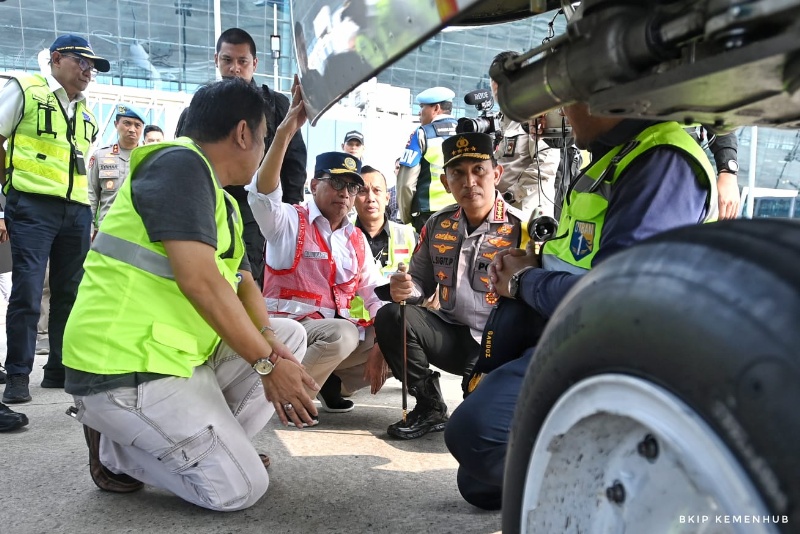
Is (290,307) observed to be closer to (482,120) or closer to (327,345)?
(327,345)

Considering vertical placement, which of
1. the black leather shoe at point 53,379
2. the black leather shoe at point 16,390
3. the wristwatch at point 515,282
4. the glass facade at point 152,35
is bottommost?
the black leather shoe at point 53,379

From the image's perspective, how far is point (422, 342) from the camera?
2801mm

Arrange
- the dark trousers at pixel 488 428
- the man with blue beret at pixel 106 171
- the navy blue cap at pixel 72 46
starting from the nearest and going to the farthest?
the dark trousers at pixel 488 428 → the navy blue cap at pixel 72 46 → the man with blue beret at pixel 106 171

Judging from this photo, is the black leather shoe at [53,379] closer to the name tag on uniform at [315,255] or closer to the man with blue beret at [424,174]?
the name tag on uniform at [315,255]

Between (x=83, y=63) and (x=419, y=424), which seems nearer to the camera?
(x=419, y=424)

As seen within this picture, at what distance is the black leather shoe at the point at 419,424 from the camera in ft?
8.79

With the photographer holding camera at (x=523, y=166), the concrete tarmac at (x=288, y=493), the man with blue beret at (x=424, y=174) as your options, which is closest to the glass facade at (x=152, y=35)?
the man with blue beret at (x=424, y=174)

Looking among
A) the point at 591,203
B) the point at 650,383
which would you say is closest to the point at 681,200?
the point at 591,203

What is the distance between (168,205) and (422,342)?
1.31m

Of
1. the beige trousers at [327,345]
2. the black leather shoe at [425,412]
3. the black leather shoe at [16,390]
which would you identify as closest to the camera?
the black leather shoe at [425,412]

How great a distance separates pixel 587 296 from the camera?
2.71ft

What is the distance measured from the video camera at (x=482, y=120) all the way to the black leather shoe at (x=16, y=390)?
7.98 feet

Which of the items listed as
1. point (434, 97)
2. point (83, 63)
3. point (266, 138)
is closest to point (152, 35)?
point (434, 97)

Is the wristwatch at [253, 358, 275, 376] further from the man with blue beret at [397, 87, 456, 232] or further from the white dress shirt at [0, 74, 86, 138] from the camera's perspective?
the man with blue beret at [397, 87, 456, 232]
